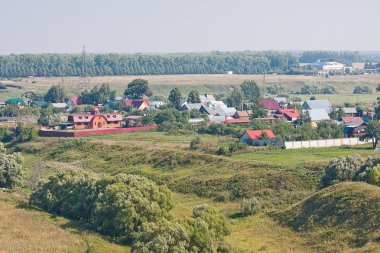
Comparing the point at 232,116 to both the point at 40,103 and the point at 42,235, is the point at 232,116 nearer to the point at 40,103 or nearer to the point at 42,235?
the point at 40,103

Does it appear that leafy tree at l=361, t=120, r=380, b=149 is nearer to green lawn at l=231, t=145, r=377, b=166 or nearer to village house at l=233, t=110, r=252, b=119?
green lawn at l=231, t=145, r=377, b=166

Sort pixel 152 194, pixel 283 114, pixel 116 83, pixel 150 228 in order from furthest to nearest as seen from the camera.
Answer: pixel 116 83
pixel 283 114
pixel 152 194
pixel 150 228

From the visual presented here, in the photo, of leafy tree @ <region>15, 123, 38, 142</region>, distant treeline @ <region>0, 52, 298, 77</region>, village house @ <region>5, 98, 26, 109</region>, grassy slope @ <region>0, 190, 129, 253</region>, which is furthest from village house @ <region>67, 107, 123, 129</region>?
distant treeline @ <region>0, 52, 298, 77</region>

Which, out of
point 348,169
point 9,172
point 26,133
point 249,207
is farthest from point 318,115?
point 9,172

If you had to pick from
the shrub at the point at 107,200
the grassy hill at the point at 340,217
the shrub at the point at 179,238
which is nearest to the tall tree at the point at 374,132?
the grassy hill at the point at 340,217

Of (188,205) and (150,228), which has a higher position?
(150,228)

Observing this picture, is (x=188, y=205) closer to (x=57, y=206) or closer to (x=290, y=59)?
(x=57, y=206)

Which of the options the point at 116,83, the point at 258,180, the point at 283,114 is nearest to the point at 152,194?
the point at 258,180

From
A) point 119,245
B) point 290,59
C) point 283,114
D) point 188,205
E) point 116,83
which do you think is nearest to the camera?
point 119,245
